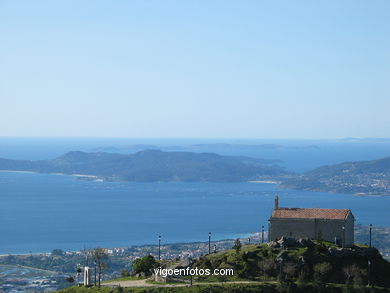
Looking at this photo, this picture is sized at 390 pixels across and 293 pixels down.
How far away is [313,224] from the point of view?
2547 inches

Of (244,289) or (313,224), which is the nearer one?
(244,289)

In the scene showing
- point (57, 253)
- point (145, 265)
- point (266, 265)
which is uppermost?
point (266, 265)

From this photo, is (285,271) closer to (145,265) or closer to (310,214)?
(310,214)

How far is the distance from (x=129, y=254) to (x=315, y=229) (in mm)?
56610

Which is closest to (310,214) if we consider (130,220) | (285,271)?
(285,271)

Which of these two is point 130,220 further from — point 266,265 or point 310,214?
point 266,265

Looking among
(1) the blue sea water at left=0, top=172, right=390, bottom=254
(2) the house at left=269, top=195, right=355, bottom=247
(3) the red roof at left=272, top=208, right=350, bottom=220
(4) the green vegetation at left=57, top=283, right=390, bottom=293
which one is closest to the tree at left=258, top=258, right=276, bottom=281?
(4) the green vegetation at left=57, top=283, right=390, bottom=293

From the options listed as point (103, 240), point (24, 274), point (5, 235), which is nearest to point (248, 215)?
point (103, 240)

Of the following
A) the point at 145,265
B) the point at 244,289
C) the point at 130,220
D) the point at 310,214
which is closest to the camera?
the point at 244,289

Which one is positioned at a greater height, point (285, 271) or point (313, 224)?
point (313, 224)

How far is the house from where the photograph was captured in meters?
63.8

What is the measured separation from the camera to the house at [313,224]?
63.8 m

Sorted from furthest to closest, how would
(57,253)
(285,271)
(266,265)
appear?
(57,253)
(266,265)
(285,271)

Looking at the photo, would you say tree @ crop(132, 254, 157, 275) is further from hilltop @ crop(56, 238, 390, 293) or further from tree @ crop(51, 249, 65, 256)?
tree @ crop(51, 249, 65, 256)
